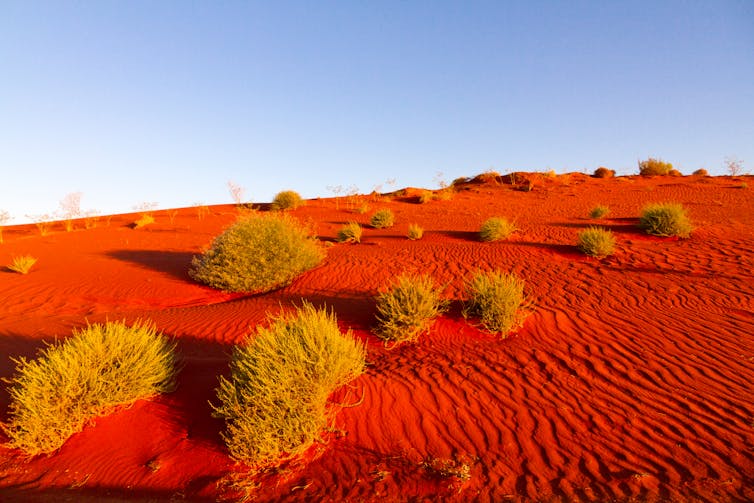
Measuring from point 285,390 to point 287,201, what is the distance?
2161cm

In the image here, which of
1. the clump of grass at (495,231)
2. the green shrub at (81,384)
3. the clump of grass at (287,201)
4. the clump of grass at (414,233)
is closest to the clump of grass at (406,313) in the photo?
the green shrub at (81,384)

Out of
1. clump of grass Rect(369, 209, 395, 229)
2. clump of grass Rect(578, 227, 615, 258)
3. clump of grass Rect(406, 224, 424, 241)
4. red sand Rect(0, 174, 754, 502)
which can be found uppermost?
clump of grass Rect(369, 209, 395, 229)

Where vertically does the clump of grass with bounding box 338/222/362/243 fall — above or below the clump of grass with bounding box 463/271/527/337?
above

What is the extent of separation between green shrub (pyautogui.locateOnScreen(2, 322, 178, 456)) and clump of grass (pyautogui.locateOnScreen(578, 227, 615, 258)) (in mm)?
9670

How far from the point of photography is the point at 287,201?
81.4 feet

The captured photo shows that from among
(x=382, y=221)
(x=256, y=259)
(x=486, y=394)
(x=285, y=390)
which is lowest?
(x=486, y=394)

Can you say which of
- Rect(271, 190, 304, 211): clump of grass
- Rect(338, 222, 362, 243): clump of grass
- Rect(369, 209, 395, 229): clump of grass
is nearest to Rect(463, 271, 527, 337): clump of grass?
Rect(338, 222, 362, 243): clump of grass

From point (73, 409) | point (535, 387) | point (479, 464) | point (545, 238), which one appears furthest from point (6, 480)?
point (545, 238)

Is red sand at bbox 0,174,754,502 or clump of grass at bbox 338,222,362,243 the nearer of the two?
red sand at bbox 0,174,754,502

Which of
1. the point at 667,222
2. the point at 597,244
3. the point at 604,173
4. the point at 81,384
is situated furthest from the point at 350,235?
the point at 604,173

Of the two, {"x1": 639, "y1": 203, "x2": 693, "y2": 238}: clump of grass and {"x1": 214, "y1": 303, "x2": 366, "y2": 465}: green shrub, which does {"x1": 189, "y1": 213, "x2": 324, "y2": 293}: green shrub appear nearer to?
{"x1": 214, "y1": 303, "x2": 366, "y2": 465}: green shrub

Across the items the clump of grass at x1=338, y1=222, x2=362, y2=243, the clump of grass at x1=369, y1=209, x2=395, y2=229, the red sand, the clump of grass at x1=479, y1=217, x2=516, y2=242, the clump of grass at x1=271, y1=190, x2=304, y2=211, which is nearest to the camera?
the red sand

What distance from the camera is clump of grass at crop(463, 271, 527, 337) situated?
6266 millimetres

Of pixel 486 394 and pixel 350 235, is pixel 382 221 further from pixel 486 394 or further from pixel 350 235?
pixel 486 394
